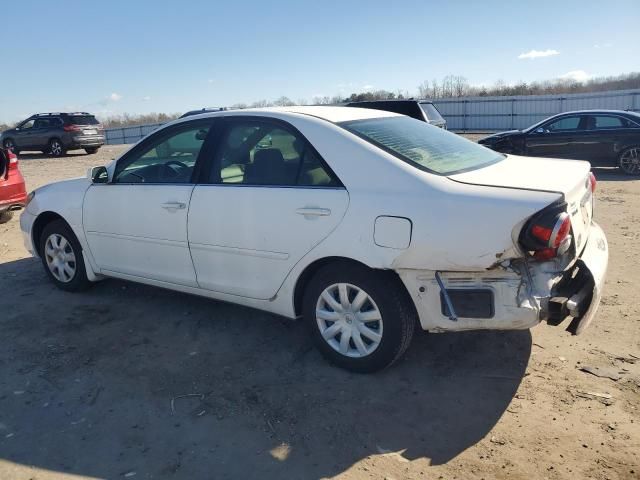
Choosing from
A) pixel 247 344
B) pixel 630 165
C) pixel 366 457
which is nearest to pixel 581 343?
pixel 366 457

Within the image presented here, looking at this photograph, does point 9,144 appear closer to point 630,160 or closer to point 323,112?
point 630,160

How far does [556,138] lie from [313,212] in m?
11.2

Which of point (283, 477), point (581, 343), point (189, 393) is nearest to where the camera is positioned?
point (283, 477)

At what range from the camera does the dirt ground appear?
276 cm

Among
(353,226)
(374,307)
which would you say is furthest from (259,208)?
(374,307)

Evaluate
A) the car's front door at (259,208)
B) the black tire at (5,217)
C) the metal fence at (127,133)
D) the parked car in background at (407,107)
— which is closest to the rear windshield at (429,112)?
the parked car in background at (407,107)

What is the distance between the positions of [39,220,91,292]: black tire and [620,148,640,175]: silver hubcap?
1147 centimetres

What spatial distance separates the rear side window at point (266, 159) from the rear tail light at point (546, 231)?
3.85 ft

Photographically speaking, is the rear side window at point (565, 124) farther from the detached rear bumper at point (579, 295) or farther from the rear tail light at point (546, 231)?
the rear tail light at point (546, 231)

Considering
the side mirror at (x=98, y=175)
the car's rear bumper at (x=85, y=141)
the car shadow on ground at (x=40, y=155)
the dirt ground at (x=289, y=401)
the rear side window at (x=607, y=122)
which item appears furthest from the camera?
→ the car shadow on ground at (x=40, y=155)

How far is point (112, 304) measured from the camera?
4.98 meters

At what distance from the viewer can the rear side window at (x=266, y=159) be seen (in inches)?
142

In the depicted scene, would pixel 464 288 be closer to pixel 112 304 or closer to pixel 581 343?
pixel 581 343

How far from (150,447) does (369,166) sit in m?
2.01
